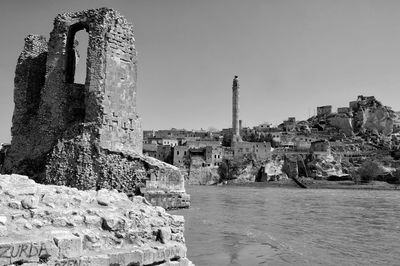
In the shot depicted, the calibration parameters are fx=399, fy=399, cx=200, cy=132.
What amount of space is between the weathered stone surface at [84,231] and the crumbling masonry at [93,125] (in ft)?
24.7

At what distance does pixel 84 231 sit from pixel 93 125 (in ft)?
30.6

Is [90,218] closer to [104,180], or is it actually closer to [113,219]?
[113,219]

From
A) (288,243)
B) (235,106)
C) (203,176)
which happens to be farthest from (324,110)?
(288,243)

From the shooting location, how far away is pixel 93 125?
13391 millimetres

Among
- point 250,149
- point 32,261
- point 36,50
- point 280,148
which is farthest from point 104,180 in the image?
point 280,148

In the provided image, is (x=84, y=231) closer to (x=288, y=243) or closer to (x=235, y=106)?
(x=288, y=243)

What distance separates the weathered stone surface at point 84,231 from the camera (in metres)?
3.84

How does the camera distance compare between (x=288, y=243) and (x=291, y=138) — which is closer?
(x=288, y=243)

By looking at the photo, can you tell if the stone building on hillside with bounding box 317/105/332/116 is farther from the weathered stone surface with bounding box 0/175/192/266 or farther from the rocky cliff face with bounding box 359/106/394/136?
the weathered stone surface with bounding box 0/175/192/266

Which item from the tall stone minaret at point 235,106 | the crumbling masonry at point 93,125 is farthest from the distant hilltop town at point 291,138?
the crumbling masonry at point 93,125

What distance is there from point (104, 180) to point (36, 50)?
7222mm

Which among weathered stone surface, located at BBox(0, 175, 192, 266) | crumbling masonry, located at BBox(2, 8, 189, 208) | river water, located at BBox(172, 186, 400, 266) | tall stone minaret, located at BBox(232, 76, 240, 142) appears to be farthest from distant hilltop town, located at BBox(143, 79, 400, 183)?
weathered stone surface, located at BBox(0, 175, 192, 266)

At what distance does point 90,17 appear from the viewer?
572 inches

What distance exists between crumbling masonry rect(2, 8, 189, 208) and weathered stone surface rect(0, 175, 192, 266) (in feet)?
24.7
